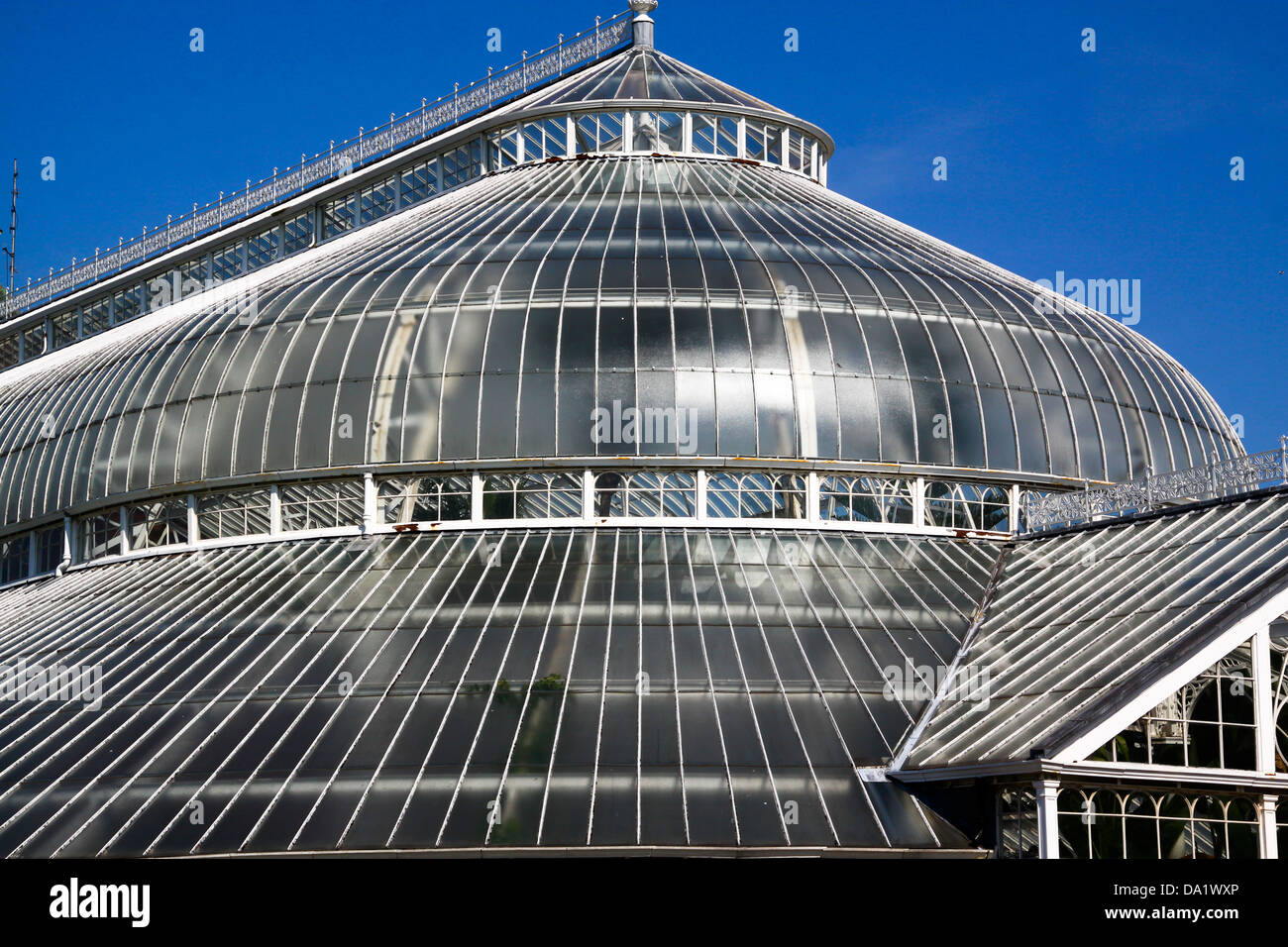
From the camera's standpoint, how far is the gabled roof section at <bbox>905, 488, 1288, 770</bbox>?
1169 inches

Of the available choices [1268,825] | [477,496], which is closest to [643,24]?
[477,496]

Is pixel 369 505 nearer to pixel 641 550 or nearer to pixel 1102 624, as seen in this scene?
pixel 641 550

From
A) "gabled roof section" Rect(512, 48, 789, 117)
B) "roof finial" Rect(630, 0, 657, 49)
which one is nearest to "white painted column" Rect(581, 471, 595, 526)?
"gabled roof section" Rect(512, 48, 789, 117)

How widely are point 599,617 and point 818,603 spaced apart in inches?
193

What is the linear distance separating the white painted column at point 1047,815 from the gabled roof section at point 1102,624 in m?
0.56

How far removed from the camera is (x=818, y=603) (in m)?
36.7

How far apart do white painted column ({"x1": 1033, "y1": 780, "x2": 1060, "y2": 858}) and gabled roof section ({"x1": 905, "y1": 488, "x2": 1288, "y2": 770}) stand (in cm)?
56

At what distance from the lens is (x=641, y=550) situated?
128ft

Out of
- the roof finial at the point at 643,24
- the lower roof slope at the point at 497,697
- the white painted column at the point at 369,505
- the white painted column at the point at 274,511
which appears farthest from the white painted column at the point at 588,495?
the roof finial at the point at 643,24

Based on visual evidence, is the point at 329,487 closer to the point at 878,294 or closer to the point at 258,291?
the point at 258,291

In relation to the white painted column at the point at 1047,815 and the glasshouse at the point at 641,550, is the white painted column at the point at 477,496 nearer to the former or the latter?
the glasshouse at the point at 641,550

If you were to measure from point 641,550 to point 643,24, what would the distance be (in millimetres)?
30727

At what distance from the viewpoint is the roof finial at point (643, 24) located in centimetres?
6297
